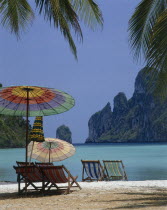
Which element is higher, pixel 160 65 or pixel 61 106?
pixel 160 65

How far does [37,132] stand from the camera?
859 centimetres

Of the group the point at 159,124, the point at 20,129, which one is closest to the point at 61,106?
the point at 20,129

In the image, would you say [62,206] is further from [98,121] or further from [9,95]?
[98,121]

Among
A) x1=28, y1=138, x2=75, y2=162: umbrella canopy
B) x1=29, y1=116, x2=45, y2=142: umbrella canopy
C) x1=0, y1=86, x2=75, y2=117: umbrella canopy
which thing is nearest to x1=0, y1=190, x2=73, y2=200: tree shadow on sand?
x1=29, y1=116, x2=45, y2=142: umbrella canopy

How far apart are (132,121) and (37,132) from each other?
149 meters

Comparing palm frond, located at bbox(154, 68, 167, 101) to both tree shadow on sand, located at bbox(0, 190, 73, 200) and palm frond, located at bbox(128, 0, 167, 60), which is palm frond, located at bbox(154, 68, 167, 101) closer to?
palm frond, located at bbox(128, 0, 167, 60)

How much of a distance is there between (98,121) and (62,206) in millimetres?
180496

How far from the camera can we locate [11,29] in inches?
294

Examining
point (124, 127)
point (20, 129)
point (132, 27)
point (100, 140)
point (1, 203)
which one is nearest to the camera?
point (1, 203)

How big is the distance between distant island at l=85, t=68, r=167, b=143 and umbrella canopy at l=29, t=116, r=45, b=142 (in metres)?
118

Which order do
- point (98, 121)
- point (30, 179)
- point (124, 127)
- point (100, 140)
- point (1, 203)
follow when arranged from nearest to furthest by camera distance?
1. point (1, 203)
2. point (30, 179)
3. point (124, 127)
4. point (100, 140)
5. point (98, 121)

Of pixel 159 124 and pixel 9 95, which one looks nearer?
pixel 9 95

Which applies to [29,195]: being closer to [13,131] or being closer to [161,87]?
[161,87]

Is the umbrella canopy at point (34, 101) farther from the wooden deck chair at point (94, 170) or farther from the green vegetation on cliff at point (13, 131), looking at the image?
the green vegetation on cliff at point (13, 131)
